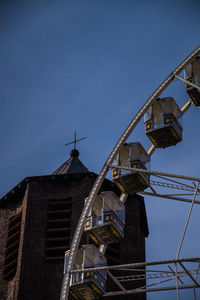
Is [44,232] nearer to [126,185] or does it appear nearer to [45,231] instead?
[45,231]

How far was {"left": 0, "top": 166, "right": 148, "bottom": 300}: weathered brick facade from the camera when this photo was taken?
164ft

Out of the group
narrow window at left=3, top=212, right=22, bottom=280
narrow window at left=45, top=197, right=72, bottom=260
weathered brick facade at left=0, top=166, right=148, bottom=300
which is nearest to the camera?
weathered brick facade at left=0, top=166, right=148, bottom=300

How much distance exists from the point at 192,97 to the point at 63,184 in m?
20.8

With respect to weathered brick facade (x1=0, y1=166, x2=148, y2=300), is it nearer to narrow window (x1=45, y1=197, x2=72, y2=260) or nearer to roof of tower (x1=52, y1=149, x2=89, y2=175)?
narrow window (x1=45, y1=197, x2=72, y2=260)

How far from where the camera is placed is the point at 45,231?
2050 inches

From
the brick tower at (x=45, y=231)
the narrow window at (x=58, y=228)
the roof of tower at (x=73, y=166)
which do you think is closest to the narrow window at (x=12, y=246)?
the brick tower at (x=45, y=231)

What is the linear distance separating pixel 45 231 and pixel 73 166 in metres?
6.87

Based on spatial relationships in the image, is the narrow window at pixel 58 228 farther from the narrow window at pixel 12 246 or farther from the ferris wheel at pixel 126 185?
the ferris wheel at pixel 126 185

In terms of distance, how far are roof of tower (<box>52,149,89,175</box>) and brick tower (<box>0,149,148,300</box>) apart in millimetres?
263

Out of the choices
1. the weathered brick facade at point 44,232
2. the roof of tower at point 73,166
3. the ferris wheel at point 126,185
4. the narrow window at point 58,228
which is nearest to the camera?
the ferris wheel at point 126,185

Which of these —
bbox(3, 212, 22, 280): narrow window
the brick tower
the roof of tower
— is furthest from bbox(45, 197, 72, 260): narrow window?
the roof of tower

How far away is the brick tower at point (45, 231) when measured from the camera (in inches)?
1971

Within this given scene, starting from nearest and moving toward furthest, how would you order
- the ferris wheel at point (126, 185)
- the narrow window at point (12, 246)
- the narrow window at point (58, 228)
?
the ferris wheel at point (126, 185) → the narrow window at point (58, 228) → the narrow window at point (12, 246)

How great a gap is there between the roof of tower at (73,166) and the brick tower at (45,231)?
263 mm
